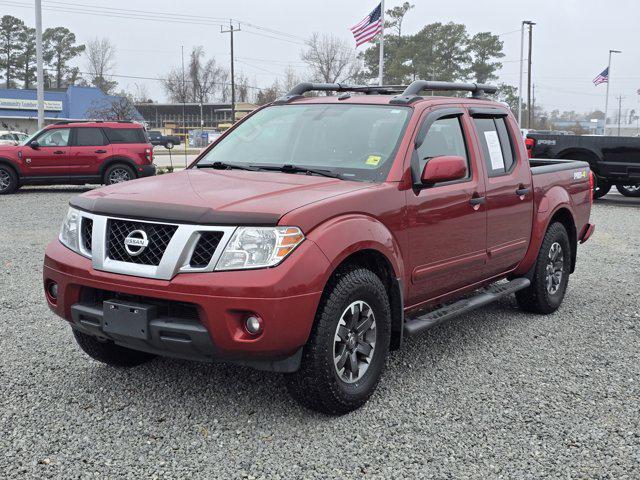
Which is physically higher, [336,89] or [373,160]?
[336,89]

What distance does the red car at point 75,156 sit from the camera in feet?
54.7

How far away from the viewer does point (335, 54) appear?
196 ft

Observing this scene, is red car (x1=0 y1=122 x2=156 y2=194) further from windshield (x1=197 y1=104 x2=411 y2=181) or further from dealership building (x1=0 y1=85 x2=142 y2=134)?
dealership building (x1=0 y1=85 x2=142 y2=134)

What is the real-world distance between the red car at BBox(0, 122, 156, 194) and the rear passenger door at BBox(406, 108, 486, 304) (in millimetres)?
13389

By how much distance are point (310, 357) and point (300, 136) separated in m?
1.76

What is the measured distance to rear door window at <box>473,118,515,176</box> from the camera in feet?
17.0

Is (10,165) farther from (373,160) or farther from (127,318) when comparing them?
(127,318)

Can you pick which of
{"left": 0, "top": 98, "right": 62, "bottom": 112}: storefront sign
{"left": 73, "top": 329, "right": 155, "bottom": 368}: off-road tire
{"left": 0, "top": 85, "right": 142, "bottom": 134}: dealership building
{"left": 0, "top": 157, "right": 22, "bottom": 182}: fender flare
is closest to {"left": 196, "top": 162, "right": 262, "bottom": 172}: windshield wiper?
{"left": 73, "top": 329, "right": 155, "bottom": 368}: off-road tire

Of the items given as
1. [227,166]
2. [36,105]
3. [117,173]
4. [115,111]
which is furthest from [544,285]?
[36,105]

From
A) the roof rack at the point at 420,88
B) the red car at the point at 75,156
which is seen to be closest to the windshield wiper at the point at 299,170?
the roof rack at the point at 420,88

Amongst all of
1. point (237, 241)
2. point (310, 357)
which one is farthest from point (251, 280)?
point (310, 357)

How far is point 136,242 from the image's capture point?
3475 millimetres

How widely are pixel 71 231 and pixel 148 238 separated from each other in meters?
0.74

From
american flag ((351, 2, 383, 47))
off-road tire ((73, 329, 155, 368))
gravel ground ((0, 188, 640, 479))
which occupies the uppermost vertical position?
american flag ((351, 2, 383, 47))
